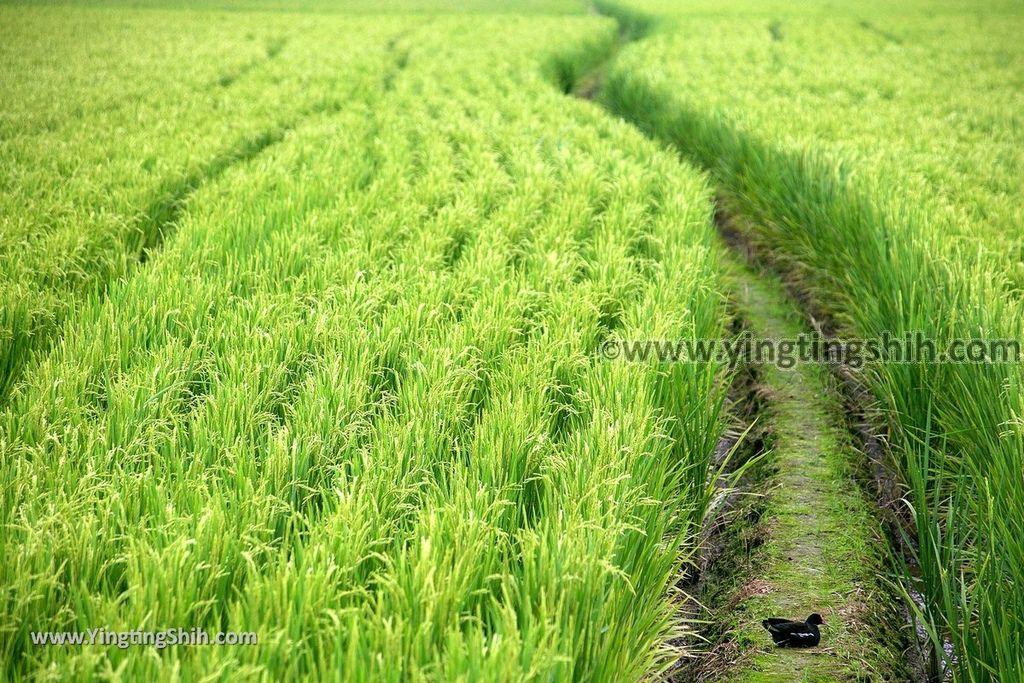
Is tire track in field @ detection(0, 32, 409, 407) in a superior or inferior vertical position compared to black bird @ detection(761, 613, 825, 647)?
superior

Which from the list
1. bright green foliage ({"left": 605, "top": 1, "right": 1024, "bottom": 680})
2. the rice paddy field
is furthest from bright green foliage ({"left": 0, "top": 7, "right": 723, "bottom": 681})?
bright green foliage ({"left": 605, "top": 1, "right": 1024, "bottom": 680})

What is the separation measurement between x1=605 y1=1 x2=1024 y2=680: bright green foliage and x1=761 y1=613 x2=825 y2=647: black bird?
0.92ft

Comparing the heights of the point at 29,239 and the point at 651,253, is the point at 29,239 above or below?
above

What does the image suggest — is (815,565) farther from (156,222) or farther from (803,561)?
(156,222)

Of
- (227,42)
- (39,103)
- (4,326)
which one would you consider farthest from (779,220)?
(227,42)

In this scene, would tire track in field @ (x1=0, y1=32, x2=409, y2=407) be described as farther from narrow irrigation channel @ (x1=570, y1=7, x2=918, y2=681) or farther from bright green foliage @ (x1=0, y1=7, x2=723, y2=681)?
narrow irrigation channel @ (x1=570, y1=7, x2=918, y2=681)

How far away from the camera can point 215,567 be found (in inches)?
55.7

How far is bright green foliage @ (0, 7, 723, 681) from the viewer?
4.34 ft

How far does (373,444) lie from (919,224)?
2.67 m

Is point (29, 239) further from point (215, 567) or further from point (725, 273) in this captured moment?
point (725, 273)

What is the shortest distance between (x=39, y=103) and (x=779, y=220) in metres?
6.22

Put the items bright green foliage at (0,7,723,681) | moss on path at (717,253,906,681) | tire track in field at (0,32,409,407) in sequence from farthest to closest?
tire track in field at (0,32,409,407), moss on path at (717,253,906,681), bright green foliage at (0,7,723,681)

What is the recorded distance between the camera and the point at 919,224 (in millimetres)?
3320

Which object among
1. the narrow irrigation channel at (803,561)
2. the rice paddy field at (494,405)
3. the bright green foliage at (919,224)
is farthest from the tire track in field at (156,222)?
the bright green foliage at (919,224)
